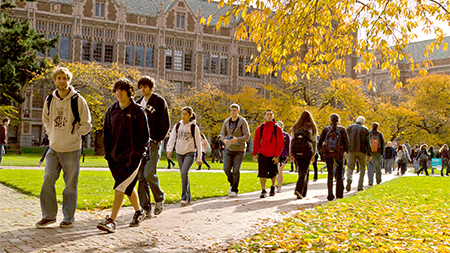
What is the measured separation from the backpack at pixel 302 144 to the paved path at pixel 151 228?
1.08 meters

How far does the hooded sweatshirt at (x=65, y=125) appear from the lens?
5895 mm

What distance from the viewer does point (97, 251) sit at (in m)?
4.67

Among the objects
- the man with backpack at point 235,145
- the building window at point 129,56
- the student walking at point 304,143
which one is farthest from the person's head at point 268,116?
the building window at point 129,56

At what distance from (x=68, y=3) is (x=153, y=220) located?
146ft

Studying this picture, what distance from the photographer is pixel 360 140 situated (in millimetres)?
12109

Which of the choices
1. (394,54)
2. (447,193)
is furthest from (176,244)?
(447,193)

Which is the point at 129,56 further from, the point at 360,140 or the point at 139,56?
the point at 360,140

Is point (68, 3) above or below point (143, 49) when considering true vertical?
above

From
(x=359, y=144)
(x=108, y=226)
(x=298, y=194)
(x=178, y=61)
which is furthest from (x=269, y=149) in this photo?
(x=178, y=61)

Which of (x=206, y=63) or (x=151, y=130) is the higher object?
(x=206, y=63)

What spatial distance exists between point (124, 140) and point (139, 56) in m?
45.1

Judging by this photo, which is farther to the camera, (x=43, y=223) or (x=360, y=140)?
(x=360, y=140)

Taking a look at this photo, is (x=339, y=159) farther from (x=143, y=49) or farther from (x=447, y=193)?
(x=143, y=49)

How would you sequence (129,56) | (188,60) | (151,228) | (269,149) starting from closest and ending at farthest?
(151,228) < (269,149) < (129,56) < (188,60)
